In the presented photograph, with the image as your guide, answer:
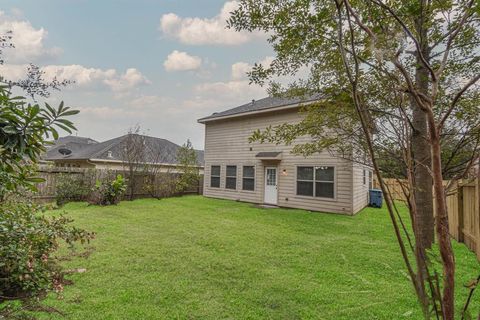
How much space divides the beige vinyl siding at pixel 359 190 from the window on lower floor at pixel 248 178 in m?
4.65

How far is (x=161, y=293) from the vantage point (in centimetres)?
347

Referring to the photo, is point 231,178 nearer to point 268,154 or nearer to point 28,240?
point 268,154

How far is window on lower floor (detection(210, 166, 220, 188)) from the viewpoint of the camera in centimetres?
1500

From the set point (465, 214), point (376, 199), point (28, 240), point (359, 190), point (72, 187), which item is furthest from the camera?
point (376, 199)

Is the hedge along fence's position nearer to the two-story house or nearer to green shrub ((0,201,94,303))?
the two-story house

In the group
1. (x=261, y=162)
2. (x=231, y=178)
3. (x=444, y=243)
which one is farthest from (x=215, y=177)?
(x=444, y=243)

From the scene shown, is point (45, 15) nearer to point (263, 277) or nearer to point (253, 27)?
point (253, 27)

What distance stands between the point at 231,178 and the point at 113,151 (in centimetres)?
942

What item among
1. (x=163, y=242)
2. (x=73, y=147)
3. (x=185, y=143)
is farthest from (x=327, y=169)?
(x=73, y=147)

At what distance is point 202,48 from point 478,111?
30.4 ft

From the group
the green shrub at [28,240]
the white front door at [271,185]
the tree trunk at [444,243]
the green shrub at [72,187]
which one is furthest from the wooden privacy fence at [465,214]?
the green shrub at [72,187]

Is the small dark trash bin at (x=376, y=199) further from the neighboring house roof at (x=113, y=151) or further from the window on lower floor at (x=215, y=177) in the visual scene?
the neighboring house roof at (x=113, y=151)

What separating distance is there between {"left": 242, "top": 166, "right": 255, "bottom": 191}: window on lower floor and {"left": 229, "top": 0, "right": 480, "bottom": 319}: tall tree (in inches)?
269

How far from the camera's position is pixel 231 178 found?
1430 centimetres
